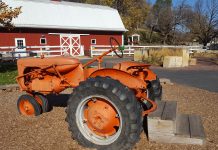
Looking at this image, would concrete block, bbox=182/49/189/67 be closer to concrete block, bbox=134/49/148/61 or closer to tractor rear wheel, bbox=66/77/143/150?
concrete block, bbox=134/49/148/61

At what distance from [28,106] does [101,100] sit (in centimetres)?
245

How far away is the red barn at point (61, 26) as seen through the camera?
28.0 metres

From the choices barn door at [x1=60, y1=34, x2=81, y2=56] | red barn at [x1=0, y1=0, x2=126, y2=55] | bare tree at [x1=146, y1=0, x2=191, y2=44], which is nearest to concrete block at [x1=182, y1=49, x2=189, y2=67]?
red barn at [x1=0, y1=0, x2=126, y2=55]

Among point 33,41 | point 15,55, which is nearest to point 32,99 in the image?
point 15,55

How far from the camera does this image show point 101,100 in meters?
4.58

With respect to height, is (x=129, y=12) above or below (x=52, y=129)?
above

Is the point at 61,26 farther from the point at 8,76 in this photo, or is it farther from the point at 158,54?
the point at 8,76

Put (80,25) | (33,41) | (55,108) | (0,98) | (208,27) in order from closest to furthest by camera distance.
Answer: (55,108) → (0,98) → (33,41) → (80,25) → (208,27)

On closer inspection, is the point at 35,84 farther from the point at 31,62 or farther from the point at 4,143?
the point at 4,143

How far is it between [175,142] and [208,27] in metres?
50.9

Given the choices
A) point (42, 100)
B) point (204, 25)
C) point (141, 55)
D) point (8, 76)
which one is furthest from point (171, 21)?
point (42, 100)

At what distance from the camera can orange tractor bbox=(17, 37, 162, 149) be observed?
13.9 feet

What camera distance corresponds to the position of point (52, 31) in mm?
30156

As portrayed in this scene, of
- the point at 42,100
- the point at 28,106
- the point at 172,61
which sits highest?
the point at 42,100
